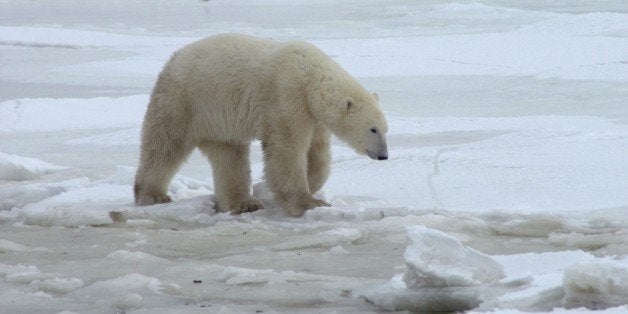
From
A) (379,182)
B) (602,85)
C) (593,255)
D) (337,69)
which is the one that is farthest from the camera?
(602,85)

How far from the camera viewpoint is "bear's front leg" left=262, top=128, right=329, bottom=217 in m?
4.93

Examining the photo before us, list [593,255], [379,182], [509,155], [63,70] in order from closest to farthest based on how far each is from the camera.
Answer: [593,255] → [379,182] → [509,155] → [63,70]

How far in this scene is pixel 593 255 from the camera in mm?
3639

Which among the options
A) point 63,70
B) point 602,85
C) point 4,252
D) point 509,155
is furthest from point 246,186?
point 63,70

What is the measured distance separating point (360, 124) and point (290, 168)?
1.37ft

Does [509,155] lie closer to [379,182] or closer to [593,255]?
[379,182]

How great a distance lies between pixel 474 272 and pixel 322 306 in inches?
19.7

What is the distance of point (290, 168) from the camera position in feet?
16.3

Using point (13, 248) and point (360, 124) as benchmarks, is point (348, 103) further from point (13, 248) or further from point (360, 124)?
point (13, 248)

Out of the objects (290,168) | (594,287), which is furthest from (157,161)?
(594,287)

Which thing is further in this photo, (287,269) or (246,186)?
(246,186)

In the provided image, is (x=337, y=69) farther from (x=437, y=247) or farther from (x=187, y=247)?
(x=437, y=247)

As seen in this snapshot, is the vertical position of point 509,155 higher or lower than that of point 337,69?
lower

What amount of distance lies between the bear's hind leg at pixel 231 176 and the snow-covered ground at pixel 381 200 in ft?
0.42
